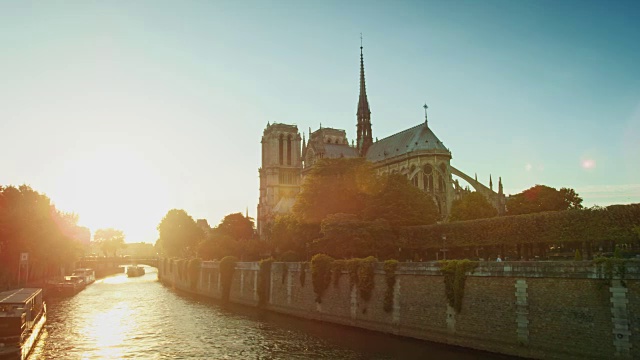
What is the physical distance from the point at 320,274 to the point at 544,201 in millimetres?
50553

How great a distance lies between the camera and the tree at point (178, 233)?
126 metres

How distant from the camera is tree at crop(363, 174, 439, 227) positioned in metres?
56.0

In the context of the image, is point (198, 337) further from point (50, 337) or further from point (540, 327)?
point (540, 327)

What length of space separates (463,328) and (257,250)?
57580 mm

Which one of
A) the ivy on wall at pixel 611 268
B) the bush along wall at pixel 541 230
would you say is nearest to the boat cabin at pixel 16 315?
the ivy on wall at pixel 611 268

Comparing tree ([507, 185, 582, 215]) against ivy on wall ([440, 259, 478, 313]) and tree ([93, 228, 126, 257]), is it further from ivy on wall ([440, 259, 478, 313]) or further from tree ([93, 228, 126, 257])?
tree ([93, 228, 126, 257])

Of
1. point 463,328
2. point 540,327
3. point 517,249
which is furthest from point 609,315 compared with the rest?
point 517,249

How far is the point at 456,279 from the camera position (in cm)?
2991

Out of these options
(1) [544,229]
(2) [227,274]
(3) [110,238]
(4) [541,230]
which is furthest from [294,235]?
(3) [110,238]

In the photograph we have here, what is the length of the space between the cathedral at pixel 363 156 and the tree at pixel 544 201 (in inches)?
226

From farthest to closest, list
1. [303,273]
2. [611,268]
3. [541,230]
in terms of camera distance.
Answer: [303,273]
[541,230]
[611,268]

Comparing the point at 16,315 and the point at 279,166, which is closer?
the point at 16,315

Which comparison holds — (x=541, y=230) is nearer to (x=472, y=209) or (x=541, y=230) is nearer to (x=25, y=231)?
(x=472, y=209)

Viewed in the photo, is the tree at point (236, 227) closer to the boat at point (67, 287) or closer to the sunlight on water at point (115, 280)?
the sunlight on water at point (115, 280)
